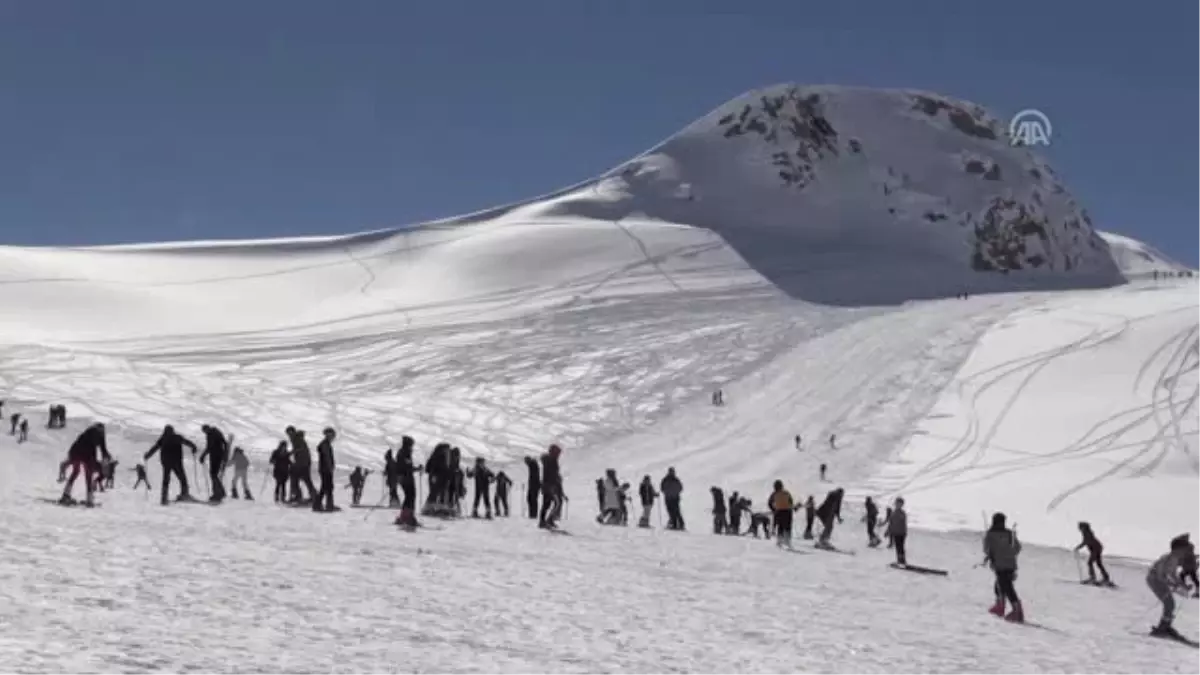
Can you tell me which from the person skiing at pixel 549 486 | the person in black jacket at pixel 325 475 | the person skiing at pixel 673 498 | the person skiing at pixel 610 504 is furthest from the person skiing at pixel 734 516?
the person in black jacket at pixel 325 475

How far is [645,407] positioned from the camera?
5684 cm

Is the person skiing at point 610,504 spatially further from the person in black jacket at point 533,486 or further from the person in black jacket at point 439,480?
the person in black jacket at point 439,480

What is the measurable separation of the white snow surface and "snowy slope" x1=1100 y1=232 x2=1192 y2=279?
85.7ft

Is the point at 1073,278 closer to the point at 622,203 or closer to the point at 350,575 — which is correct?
the point at 622,203

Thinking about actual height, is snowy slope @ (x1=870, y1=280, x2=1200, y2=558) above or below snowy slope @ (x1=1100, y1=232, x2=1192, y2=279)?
below

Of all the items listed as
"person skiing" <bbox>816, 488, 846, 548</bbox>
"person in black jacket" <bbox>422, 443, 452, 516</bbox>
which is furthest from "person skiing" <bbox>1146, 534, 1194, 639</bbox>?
"person in black jacket" <bbox>422, 443, 452, 516</bbox>

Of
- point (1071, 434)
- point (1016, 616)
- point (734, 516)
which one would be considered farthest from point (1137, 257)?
point (1016, 616)

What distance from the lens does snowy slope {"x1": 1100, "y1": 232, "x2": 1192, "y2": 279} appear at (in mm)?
159188

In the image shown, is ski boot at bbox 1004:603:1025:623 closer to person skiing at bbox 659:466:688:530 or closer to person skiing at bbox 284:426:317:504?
person skiing at bbox 659:466:688:530

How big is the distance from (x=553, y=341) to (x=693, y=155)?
2352 inches

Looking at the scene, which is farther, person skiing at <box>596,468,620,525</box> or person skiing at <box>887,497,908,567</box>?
person skiing at <box>596,468,620,525</box>

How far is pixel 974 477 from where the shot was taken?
4312cm

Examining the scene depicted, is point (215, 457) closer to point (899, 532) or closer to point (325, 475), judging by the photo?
point (325, 475)

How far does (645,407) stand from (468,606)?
44526mm
